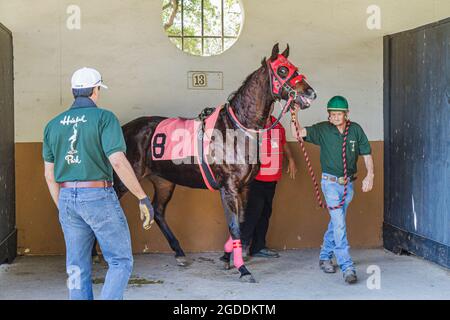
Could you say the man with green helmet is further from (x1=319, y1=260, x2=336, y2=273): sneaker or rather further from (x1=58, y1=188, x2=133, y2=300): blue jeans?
(x1=58, y1=188, x2=133, y2=300): blue jeans

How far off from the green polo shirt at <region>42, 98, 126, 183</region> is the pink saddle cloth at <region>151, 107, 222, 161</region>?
6.40ft

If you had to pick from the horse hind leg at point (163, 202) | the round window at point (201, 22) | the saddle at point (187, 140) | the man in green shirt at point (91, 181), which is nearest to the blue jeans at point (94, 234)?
the man in green shirt at point (91, 181)

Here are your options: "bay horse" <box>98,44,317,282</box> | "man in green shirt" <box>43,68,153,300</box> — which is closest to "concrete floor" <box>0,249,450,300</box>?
"bay horse" <box>98,44,317,282</box>

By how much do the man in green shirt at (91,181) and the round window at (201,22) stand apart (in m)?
3.43

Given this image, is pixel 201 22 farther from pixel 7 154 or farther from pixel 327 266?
pixel 327 266

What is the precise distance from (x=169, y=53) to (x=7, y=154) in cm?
188

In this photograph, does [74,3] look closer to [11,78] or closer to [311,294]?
[11,78]

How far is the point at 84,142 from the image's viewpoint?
12.3 ft

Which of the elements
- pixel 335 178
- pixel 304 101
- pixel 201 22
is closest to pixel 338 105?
pixel 304 101

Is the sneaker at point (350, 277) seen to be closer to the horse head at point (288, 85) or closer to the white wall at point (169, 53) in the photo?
the horse head at point (288, 85)

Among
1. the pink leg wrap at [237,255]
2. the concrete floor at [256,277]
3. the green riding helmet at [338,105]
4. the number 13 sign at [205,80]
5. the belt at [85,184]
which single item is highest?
the number 13 sign at [205,80]

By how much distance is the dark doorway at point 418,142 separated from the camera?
221 inches

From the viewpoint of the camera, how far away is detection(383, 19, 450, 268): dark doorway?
5617 millimetres

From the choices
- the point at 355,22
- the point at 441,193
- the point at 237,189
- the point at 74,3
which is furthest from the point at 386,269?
the point at 74,3
